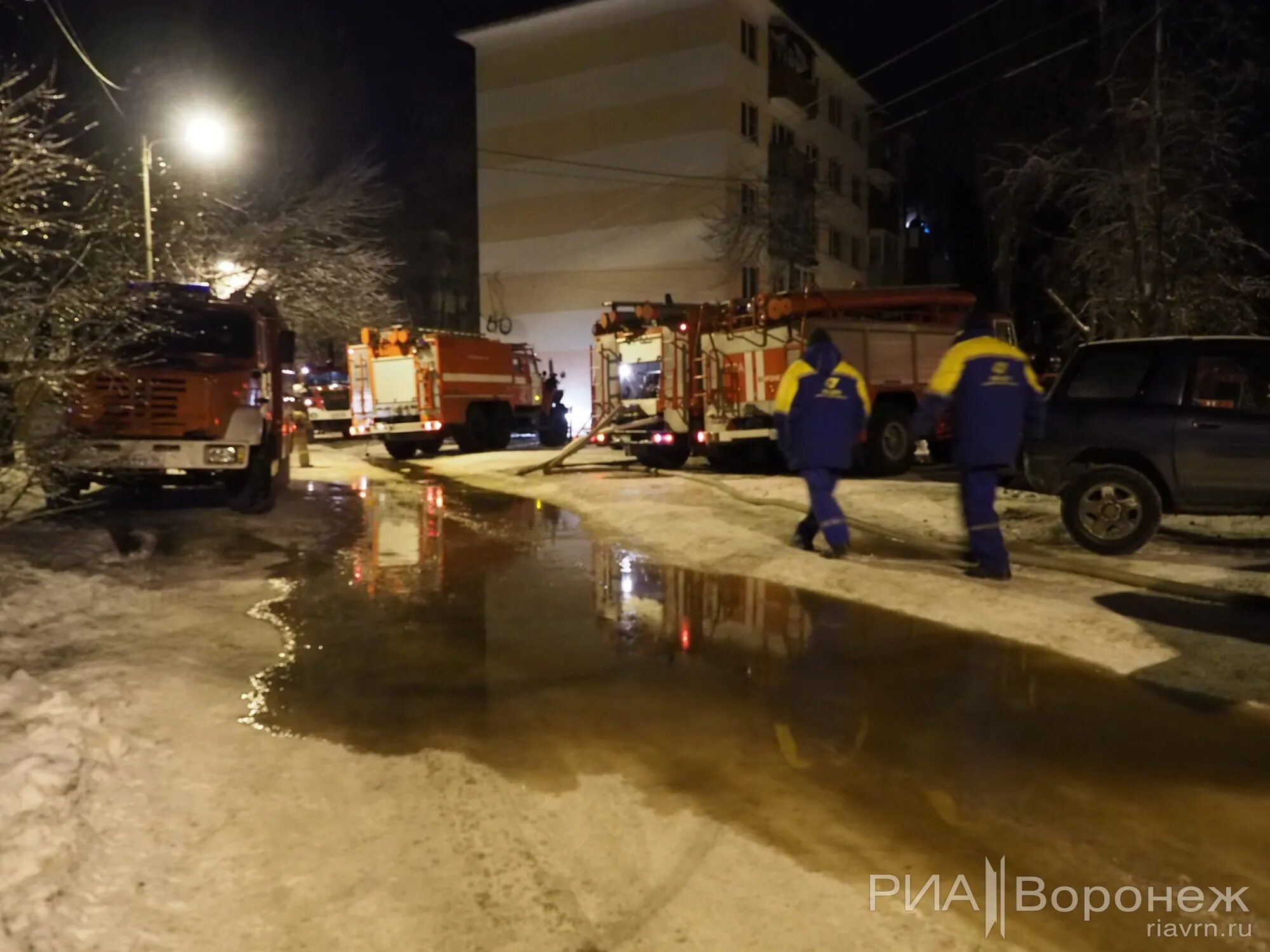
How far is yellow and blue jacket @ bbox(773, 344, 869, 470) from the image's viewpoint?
8602 millimetres

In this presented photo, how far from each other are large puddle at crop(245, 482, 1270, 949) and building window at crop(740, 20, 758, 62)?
1172 inches

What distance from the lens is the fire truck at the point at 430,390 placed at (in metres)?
22.1

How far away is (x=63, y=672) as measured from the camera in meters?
5.52

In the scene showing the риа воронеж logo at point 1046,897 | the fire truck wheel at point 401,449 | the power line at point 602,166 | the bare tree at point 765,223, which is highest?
the power line at point 602,166

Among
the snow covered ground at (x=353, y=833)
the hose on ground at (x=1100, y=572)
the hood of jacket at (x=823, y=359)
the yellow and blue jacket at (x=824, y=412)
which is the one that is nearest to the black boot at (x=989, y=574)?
the hose on ground at (x=1100, y=572)

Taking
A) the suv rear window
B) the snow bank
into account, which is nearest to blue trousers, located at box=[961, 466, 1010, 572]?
the suv rear window

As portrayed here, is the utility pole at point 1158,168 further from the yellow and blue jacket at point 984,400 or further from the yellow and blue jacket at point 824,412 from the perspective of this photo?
the yellow and blue jacket at point 984,400

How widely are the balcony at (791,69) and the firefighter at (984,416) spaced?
30.5 m

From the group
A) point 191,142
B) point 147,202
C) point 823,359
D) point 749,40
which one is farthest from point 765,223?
point 823,359

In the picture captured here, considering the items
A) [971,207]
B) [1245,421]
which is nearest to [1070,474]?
[1245,421]

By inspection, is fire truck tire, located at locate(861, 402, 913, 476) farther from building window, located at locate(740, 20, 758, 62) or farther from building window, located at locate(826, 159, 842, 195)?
building window, located at locate(826, 159, 842, 195)

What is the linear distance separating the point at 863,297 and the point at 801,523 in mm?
7853

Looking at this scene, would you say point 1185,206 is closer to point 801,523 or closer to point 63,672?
point 801,523

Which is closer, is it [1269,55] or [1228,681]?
[1228,681]
